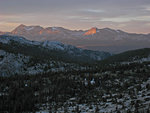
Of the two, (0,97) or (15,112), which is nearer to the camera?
(15,112)

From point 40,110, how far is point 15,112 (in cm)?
266

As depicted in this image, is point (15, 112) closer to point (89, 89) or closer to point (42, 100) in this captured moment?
point (42, 100)

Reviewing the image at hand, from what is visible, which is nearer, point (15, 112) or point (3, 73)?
point (15, 112)

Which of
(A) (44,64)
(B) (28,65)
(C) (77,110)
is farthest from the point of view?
(A) (44,64)

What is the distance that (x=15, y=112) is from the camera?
61.2 ft

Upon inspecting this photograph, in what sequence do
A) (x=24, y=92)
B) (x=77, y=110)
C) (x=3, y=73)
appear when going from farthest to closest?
(x=3, y=73), (x=24, y=92), (x=77, y=110)

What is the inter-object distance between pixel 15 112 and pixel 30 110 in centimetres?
159

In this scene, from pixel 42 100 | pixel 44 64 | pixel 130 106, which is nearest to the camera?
pixel 130 106

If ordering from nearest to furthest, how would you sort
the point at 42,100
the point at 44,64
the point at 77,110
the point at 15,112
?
1. the point at 77,110
2. the point at 15,112
3. the point at 42,100
4. the point at 44,64

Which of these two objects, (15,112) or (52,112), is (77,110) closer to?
(52,112)

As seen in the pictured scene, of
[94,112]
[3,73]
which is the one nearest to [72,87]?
[94,112]

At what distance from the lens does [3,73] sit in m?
48.3

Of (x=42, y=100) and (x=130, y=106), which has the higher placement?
(x=130, y=106)

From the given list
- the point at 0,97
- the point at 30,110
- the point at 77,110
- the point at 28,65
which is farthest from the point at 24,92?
the point at 28,65
